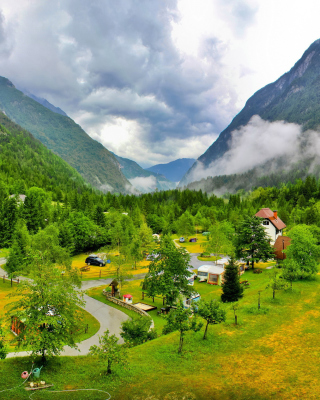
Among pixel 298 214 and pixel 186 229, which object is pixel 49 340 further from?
pixel 298 214

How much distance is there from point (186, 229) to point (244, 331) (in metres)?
74.0

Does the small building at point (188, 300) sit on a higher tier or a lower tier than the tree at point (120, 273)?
lower

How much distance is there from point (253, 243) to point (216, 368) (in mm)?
38201

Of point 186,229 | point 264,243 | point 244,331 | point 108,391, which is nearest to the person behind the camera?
point 108,391

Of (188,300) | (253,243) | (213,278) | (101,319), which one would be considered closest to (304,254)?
(253,243)

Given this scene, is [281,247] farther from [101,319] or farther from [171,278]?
[101,319]

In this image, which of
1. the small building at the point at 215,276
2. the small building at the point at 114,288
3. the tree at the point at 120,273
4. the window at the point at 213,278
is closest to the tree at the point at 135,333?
the small building at the point at 114,288

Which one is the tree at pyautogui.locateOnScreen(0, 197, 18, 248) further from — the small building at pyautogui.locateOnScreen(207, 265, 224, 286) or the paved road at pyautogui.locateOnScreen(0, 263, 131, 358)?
the small building at pyautogui.locateOnScreen(207, 265, 224, 286)

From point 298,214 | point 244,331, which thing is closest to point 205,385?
point 244,331

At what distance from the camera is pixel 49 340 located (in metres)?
16.7

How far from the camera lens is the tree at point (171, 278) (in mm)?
32906

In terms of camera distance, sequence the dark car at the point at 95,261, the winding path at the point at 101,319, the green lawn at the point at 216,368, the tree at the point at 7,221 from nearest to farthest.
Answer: the green lawn at the point at 216,368, the winding path at the point at 101,319, the dark car at the point at 95,261, the tree at the point at 7,221

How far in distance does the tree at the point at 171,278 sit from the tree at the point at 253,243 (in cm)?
2356

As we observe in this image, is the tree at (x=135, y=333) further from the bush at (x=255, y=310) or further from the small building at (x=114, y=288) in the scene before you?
the small building at (x=114, y=288)
